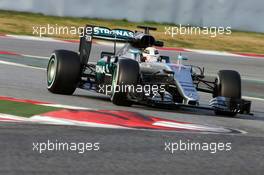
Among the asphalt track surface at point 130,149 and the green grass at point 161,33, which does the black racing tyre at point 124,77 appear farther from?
the green grass at point 161,33

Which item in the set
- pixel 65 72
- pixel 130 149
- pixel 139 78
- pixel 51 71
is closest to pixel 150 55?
pixel 139 78

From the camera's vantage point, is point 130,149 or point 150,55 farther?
point 150,55

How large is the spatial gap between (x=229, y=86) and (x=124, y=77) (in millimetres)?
1582

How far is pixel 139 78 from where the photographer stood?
413 inches

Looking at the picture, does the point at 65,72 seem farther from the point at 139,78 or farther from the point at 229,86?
the point at 229,86

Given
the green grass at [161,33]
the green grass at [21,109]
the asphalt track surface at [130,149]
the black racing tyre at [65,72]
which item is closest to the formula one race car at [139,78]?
the black racing tyre at [65,72]

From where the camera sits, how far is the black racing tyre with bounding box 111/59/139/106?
10086 mm

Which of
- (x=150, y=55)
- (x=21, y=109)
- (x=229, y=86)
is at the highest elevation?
(x=150, y=55)

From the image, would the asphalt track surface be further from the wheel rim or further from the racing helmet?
the racing helmet

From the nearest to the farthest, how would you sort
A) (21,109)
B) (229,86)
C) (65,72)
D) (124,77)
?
(21,109)
(124,77)
(229,86)
(65,72)

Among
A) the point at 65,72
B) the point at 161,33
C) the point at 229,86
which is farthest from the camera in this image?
the point at 161,33

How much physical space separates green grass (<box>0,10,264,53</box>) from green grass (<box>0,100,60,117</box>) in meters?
12.7

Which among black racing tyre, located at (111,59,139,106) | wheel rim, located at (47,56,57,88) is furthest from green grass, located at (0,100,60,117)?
wheel rim, located at (47,56,57,88)

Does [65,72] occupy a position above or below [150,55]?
below
